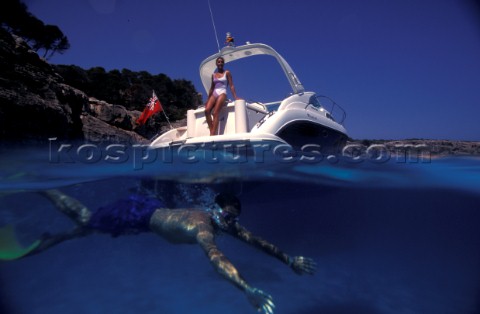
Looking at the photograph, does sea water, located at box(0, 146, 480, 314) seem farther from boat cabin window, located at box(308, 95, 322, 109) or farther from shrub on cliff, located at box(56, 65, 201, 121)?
shrub on cliff, located at box(56, 65, 201, 121)

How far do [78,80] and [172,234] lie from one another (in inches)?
1579

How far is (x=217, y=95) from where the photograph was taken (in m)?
7.52

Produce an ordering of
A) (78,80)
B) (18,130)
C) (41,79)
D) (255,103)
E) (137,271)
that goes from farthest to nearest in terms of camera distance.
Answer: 1. (78,80)
2. (41,79)
3. (18,130)
4. (137,271)
5. (255,103)

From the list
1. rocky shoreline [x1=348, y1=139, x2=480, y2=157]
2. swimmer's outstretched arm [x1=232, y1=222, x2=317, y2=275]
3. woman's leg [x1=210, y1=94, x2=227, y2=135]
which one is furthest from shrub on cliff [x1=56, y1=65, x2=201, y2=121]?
swimmer's outstretched arm [x1=232, y1=222, x2=317, y2=275]

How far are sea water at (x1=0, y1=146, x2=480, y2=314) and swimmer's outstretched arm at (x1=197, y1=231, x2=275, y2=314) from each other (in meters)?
3.12

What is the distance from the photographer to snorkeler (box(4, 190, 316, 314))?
436cm

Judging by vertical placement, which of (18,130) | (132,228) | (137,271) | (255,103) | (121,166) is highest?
(255,103)

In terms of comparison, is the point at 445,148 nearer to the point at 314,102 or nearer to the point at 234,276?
the point at 314,102

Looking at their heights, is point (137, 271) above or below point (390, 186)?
below

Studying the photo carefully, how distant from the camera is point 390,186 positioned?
11289 mm

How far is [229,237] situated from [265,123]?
16.0 feet

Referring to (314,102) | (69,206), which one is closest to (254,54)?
(314,102)

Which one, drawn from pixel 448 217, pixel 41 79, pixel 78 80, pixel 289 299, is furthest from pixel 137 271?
pixel 78 80

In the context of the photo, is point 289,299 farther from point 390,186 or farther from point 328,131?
point 390,186
